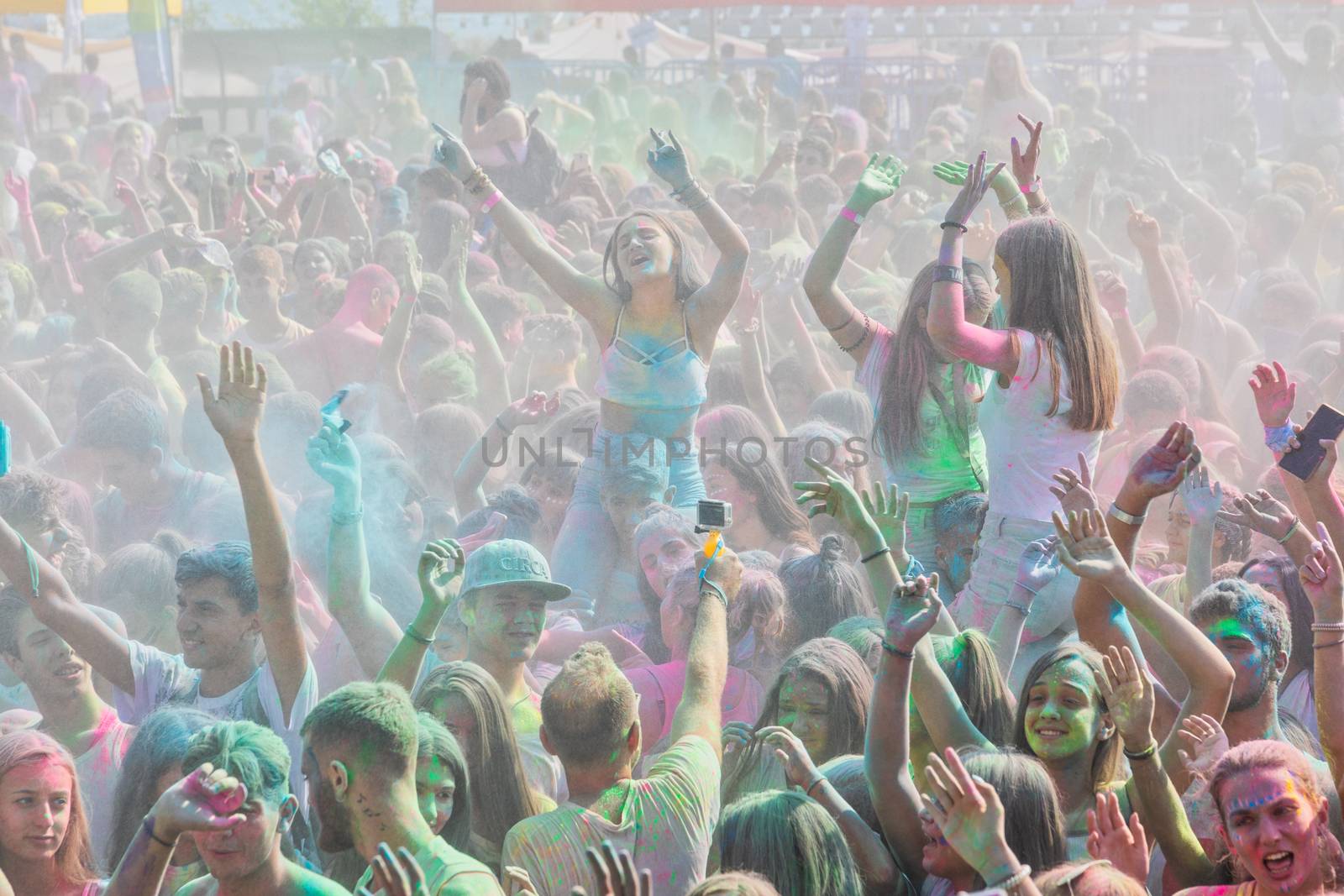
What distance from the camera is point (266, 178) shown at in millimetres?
10938

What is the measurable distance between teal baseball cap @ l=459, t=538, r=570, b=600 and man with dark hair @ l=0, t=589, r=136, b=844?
88 centimetres

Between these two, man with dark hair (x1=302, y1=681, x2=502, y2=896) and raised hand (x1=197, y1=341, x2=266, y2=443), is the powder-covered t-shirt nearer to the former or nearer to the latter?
man with dark hair (x1=302, y1=681, x2=502, y2=896)

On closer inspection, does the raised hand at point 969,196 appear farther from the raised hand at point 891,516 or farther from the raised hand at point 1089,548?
the raised hand at point 1089,548

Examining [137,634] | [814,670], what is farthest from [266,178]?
[814,670]

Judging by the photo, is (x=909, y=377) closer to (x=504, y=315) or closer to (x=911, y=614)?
(x=911, y=614)

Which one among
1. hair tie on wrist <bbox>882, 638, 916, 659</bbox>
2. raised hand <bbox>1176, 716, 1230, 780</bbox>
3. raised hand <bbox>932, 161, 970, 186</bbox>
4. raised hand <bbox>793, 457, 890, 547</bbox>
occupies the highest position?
raised hand <bbox>932, 161, 970, 186</bbox>

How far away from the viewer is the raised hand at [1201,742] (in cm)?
307

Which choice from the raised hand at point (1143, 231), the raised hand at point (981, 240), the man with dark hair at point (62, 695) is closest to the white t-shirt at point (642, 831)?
the man with dark hair at point (62, 695)

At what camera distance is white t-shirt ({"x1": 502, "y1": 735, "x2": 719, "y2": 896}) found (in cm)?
300

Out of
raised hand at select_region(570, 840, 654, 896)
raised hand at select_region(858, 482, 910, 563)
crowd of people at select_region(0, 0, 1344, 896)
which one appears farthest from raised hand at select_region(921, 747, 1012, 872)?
raised hand at select_region(858, 482, 910, 563)

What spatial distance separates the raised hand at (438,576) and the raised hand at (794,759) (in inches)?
36.8

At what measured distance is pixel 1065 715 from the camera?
3283 millimetres

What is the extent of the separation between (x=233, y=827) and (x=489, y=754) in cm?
84

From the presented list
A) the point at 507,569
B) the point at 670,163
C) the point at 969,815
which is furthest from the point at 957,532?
the point at 969,815
